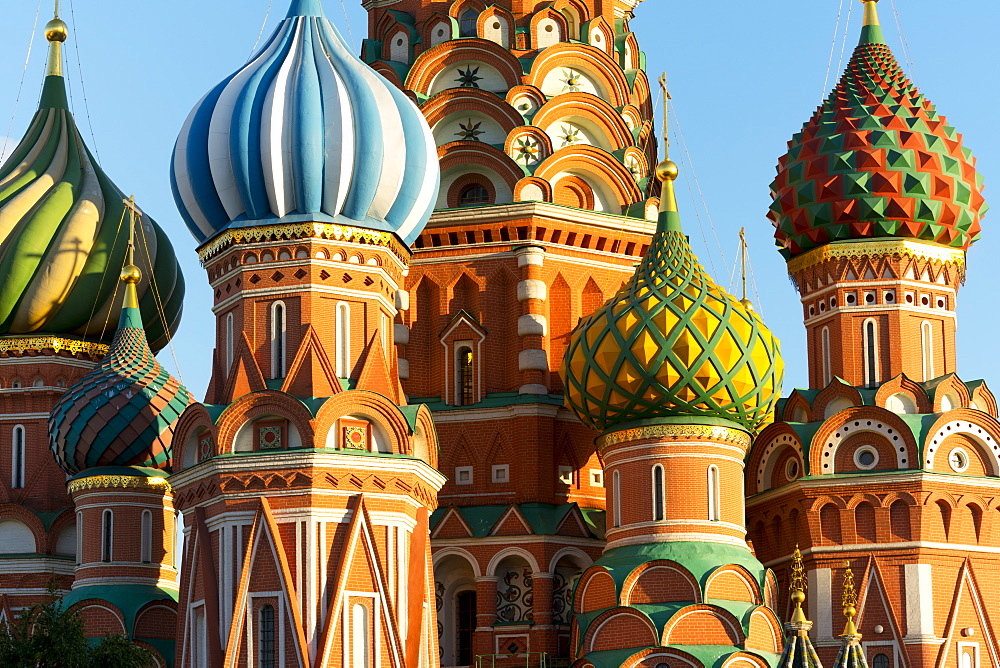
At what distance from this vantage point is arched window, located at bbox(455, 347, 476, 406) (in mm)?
34250

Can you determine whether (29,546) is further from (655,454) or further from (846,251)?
(846,251)

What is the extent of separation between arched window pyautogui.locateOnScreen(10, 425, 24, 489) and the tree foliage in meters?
5.36

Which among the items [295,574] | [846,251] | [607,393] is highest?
[846,251]

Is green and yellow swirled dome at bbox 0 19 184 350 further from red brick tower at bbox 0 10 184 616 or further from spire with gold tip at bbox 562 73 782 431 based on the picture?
spire with gold tip at bbox 562 73 782 431

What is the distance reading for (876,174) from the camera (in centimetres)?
3353

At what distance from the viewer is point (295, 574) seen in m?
28.8

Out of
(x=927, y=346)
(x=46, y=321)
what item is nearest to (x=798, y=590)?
(x=927, y=346)

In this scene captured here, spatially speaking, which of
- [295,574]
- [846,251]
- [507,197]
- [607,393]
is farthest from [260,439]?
[846,251]

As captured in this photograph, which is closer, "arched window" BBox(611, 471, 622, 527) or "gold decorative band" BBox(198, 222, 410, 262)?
"gold decorative band" BBox(198, 222, 410, 262)

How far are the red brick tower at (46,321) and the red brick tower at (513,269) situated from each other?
177 inches

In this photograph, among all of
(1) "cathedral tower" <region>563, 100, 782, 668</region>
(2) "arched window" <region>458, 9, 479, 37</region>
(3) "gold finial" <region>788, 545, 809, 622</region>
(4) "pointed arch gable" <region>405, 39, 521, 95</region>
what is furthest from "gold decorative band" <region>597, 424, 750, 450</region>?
(2) "arched window" <region>458, 9, 479, 37</region>

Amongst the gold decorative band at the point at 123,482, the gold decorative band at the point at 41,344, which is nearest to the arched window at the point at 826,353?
the gold decorative band at the point at 123,482

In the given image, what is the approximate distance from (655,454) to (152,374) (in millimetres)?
7168

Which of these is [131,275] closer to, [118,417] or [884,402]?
[118,417]
